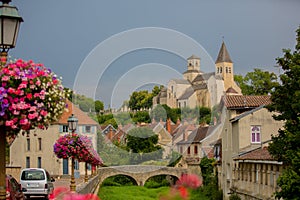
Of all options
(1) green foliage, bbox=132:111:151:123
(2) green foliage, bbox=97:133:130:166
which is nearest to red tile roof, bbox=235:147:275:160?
(2) green foliage, bbox=97:133:130:166

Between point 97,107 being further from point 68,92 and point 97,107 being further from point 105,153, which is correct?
point 68,92

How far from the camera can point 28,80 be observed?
26.6 feet

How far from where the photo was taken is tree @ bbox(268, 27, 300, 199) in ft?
80.8

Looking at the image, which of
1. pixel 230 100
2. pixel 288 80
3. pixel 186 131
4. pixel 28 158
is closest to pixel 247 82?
pixel 186 131

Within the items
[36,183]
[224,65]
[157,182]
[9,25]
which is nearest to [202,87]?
[224,65]

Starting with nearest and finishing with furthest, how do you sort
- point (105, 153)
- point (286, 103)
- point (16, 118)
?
point (16, 118), point (286, 103), point (105, 153)

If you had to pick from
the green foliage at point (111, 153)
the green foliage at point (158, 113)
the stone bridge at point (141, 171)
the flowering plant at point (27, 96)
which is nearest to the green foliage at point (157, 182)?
the stone bridge at point (141, 171)

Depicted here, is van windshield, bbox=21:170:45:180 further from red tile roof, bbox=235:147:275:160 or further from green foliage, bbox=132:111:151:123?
green foliage, bbox=132:111:151:123

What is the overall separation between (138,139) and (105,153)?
12450 millimetres

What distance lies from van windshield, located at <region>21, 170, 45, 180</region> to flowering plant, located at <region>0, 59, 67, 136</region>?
710 inches

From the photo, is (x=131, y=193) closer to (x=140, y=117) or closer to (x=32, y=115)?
(x=140, y=117)

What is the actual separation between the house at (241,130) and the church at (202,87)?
101934 millimetres

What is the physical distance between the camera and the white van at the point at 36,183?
25.7m

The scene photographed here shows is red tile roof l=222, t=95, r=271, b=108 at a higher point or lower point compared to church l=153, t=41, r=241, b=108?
lower
